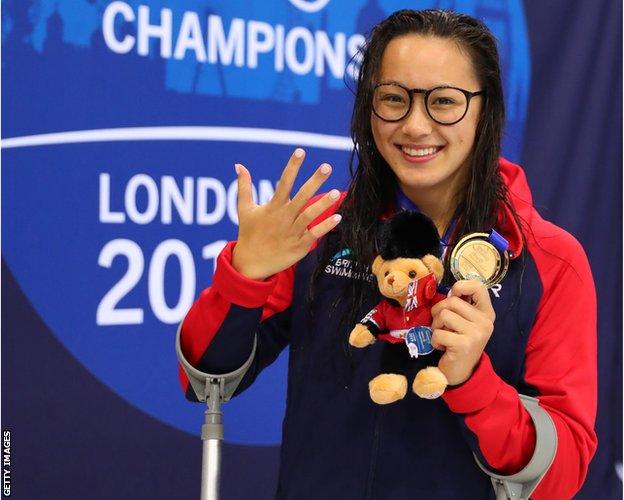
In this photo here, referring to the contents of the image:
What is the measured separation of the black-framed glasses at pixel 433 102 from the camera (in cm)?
111

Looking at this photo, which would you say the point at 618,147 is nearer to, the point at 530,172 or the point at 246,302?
the point at 530,172

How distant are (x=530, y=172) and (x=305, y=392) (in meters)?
1.51

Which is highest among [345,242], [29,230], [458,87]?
[458,87]

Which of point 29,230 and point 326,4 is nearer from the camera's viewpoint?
point 29,230

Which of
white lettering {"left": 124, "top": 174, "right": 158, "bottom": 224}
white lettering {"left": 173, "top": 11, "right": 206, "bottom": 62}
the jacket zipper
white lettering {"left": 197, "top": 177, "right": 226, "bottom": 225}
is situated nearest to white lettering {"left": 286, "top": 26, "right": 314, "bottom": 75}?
white lettering {"left": 173, "top": 11, "right": 206, "bottom": 62}

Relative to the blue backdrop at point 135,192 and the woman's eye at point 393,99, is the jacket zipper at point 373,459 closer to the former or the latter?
the woman's eye at point 393,99

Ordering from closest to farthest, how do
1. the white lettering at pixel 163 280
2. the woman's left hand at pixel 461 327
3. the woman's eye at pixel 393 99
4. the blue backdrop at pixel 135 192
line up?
the woman's left hand at pixel 461 327
the woman's eye at pixel 393 99
the blue backdrop at pixel 135 192
the white lettering at pixel 163 280

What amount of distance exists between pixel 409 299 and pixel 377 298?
0.23 m

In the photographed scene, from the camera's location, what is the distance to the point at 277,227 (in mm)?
1041

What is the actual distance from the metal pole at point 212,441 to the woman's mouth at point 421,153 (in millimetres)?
369

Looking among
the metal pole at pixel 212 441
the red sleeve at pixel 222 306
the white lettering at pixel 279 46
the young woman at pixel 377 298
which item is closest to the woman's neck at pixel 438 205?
the young woman at pixel 377 298

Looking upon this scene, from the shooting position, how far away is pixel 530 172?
8.23ft

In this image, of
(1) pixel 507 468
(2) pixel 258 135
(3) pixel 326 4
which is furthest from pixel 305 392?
(3) pixel 326 4

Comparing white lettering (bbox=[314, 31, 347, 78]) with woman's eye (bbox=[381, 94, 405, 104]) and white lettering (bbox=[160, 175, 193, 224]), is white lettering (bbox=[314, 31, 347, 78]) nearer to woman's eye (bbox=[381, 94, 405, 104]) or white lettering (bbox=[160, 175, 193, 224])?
white lettering (bbox=[160, 175, 193, 224])
